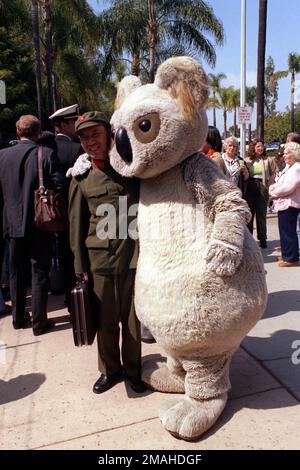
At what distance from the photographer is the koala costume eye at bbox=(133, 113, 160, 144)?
2287mm

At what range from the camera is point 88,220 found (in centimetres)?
288

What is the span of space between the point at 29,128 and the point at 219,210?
8.15 feet

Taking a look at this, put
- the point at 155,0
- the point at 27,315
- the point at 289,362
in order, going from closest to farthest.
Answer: the point at 289,362, the point at 27,315, the point at 155,0

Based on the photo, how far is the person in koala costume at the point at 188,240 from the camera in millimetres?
2277

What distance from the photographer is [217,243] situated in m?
2.19

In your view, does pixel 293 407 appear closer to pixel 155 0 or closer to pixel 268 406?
pixel 268 406

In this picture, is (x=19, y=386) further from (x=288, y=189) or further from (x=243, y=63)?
(x=243, y=63)

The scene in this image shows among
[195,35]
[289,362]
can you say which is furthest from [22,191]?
[195,35]

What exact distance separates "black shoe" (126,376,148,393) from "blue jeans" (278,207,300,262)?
11.4ft

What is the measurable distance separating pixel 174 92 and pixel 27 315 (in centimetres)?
292


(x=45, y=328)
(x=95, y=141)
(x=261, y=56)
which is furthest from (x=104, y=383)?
(x=261, y=56)

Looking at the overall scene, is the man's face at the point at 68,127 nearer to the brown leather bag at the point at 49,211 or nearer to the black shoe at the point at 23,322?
the brown leather bag at the point at 49,211

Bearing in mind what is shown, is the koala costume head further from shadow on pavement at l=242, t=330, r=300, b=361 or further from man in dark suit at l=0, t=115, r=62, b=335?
shadow on pavement at l=242, t=330, r=300, b=361

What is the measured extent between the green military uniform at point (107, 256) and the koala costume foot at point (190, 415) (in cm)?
53
